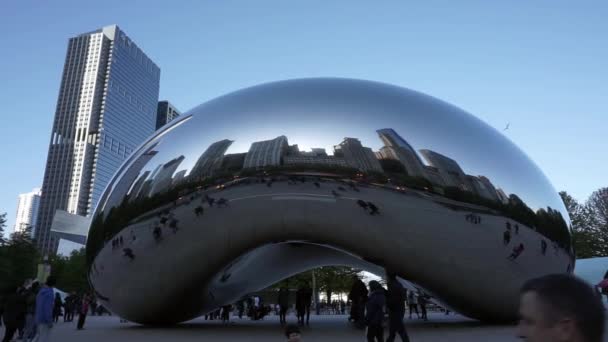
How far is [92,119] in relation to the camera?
16988cm

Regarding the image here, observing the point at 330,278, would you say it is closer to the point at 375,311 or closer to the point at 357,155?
the point at 357,155

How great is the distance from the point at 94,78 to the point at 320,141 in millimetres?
182737

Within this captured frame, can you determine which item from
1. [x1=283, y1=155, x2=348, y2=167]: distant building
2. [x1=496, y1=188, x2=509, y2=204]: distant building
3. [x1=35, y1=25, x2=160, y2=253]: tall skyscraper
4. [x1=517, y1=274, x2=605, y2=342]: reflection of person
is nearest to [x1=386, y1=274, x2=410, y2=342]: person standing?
[x1=283, y1=155, x2=348, y2=167]: distant building

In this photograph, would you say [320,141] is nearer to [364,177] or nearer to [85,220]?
[364,177]

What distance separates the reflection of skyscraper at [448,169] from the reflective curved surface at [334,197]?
0.02 meters

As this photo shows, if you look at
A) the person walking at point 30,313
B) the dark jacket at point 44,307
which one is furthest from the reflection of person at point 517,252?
the person walking at point 30,313

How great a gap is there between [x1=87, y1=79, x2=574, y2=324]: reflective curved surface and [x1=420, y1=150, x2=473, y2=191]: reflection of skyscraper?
19 millimetres

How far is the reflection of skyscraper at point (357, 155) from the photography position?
7.98 metres

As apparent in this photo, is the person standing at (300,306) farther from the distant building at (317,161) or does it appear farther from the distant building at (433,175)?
the distant building at (433,175)

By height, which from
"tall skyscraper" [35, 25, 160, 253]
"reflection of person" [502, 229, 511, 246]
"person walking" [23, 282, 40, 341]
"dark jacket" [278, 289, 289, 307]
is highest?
"tall skyscraper" [35, 25, 160, 253]

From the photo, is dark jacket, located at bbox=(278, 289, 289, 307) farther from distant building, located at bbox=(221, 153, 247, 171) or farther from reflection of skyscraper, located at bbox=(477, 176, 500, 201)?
reflection of skyscraper, located at bbox=(477, 176, 500, 201)

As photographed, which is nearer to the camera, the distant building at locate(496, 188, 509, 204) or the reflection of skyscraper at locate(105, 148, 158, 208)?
the distant building at locate(496, 188, 509, 204)

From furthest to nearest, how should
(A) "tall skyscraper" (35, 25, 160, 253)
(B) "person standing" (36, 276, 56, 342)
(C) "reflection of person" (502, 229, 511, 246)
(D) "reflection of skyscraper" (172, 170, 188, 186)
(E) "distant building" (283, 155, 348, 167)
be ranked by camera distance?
(A) "tall skyscraper" (35, 25, 160, 253) → (C) "reflection of person" (502, 229, 511, 246) → (D) "reflection of skyscraper" (172, 170, 188, 186) → (E) "distant building" (283, 155, 348, 167) → (B) "person standing" (36, 276, 56, 342)

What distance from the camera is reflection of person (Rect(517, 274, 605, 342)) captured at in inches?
49.1
